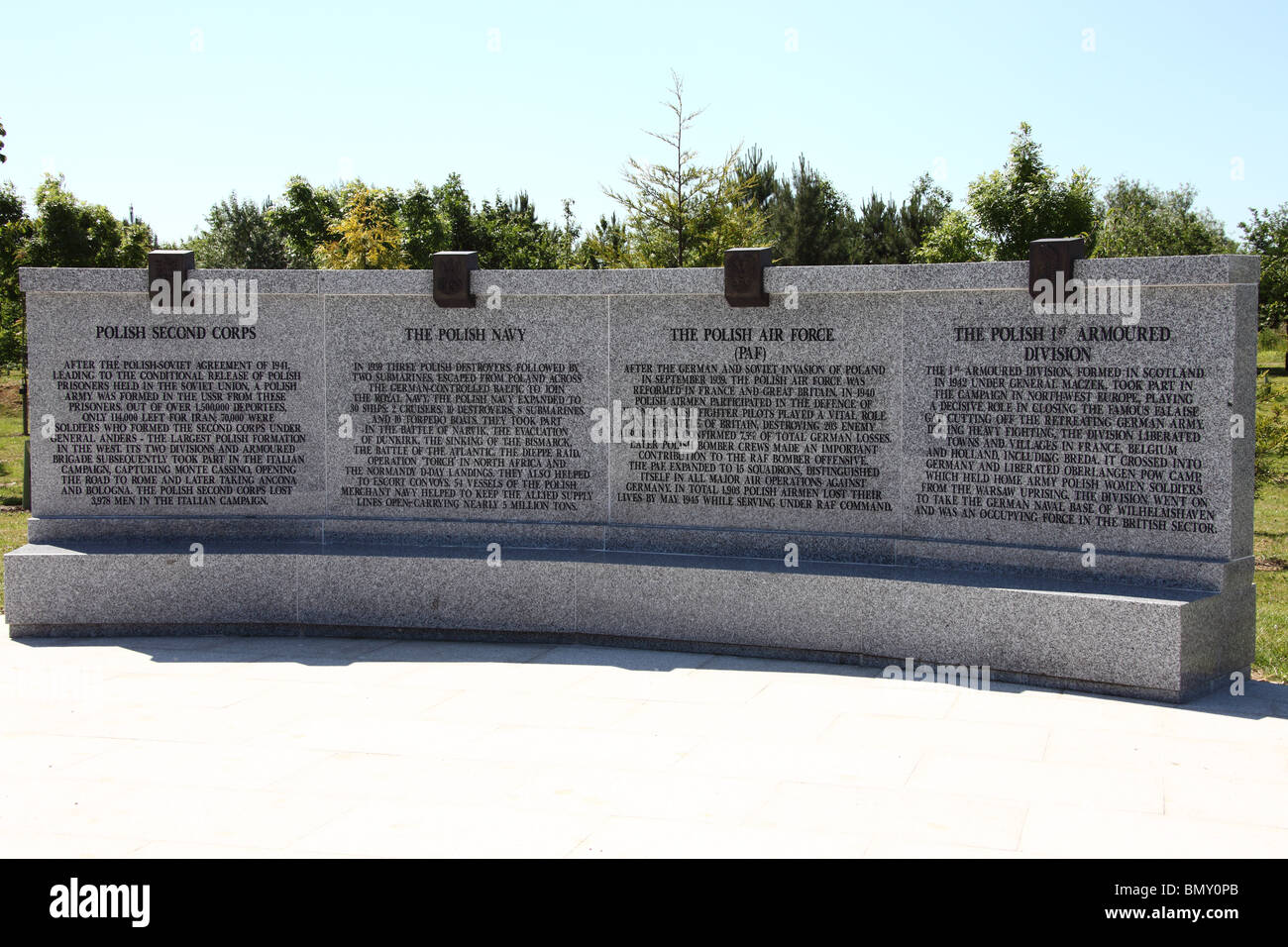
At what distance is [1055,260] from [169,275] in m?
6.58

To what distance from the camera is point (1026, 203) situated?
28609 millimetres

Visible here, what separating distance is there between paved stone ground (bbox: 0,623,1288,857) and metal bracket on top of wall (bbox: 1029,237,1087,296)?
269 centimetres

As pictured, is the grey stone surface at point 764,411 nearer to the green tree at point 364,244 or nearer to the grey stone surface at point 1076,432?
the grey stone surface at point 1076,432

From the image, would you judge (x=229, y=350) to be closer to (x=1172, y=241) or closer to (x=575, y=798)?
(x=575, y=798)

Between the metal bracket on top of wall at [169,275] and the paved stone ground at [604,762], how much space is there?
2.82 m

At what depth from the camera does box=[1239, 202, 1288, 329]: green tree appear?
3344cm

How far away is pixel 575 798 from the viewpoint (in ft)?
17.1

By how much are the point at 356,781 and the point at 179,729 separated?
4.85 ft

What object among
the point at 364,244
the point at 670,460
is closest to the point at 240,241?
the point at 364,244

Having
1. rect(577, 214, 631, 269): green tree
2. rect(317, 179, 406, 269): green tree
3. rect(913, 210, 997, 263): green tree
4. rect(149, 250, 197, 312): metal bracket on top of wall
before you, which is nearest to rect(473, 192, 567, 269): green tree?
rect(577, 214, 631, 269): green tree

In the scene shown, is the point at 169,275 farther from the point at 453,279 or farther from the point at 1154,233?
the point at 1154,233

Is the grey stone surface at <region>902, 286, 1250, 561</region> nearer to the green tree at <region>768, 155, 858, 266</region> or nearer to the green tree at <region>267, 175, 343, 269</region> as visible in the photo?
the green tree at <region>267, 175, 343, 269</region>

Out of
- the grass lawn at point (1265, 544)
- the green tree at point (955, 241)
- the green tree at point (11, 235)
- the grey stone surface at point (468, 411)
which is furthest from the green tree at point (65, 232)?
the green tree at point (955, 241)

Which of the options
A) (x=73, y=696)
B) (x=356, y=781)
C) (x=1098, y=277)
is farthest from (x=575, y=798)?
(x=1098, y=277)
